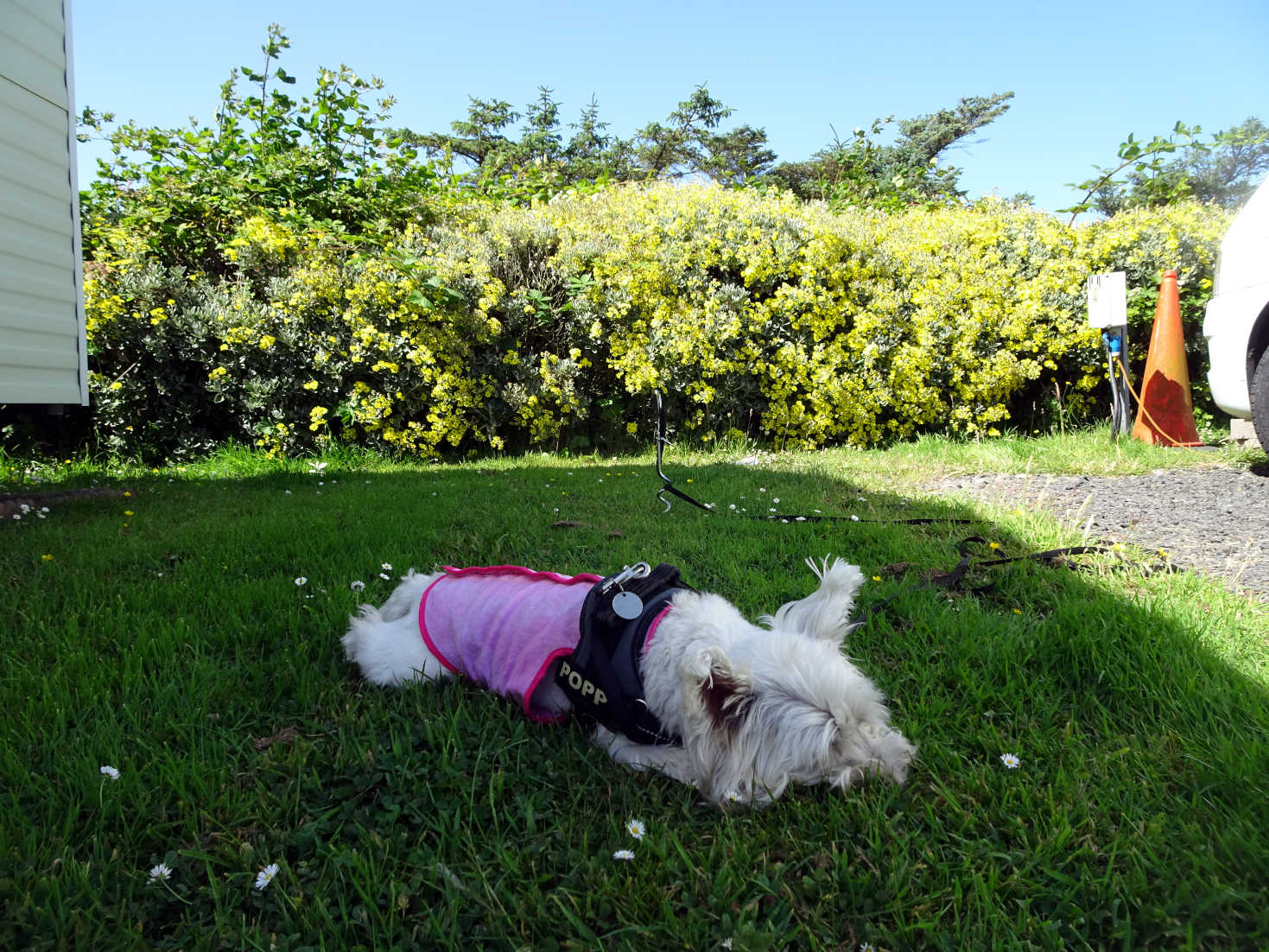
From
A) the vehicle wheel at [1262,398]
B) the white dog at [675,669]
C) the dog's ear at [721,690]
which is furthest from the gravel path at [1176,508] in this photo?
the dog's ear at [721,690]

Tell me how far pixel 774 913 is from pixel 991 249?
28.0 ft

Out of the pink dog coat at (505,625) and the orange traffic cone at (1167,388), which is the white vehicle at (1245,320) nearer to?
the orange traffic cone at (1167,388)

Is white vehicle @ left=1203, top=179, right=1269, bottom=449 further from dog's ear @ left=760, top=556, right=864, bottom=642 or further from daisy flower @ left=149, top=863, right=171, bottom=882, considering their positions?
daisy flower @ left=149, top=863, right=171, bottom=882

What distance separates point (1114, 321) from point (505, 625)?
7562mm

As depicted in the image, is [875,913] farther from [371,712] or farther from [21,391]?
[21,391]

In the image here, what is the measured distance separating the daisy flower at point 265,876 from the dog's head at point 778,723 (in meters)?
1.02

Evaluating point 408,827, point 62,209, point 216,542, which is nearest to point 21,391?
point 62,209

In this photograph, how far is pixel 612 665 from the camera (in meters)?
1.92

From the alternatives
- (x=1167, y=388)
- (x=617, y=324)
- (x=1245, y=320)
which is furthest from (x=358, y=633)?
(x=1167, y=388)

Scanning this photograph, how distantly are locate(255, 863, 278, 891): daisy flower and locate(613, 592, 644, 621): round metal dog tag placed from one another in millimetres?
1033

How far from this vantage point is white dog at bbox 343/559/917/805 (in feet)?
5.61

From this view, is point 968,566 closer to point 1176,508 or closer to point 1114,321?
point 1176,508

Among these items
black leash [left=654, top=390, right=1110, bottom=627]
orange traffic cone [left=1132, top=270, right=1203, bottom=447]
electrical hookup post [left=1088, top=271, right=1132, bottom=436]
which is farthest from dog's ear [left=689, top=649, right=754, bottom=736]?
orange traffic cone [left=1132, top=270, right=1203, bottom=447]

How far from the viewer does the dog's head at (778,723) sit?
1.70m
